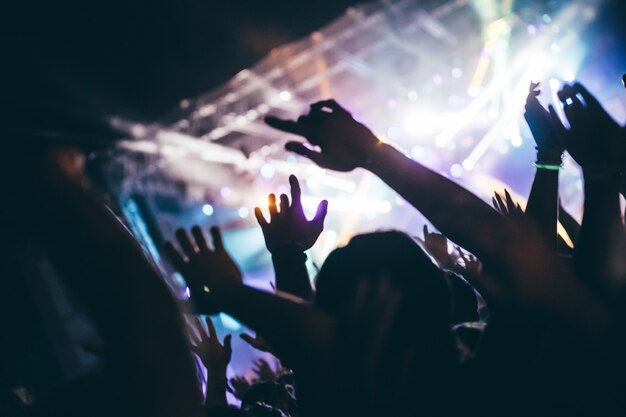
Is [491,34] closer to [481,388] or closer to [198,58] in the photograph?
[198,58]

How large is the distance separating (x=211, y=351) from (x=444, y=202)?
1.51 m

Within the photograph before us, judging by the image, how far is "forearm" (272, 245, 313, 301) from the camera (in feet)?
4.71

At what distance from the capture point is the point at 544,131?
1.29m

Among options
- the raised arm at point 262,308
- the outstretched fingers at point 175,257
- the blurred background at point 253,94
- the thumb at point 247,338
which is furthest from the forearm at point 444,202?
the thumb at point 247,338

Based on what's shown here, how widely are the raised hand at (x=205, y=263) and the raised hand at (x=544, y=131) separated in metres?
1.02

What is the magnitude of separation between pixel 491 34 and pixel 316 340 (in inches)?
307

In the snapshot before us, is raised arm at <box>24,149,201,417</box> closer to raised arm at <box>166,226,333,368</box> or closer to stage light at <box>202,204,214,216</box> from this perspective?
raised arm at <box>166,226,333,368</box>

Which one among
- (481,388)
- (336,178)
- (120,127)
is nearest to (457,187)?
(481,388)

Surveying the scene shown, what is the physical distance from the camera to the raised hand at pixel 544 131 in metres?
1.24

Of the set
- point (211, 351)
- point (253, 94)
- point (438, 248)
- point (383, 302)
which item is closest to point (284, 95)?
point (253, 94)

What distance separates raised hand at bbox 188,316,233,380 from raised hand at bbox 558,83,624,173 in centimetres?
171

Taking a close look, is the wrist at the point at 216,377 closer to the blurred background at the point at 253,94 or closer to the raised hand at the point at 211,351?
the raised hand at the point at 211,351

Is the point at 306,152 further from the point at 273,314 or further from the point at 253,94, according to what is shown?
the point at 253,94

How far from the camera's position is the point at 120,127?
5.43 metres
